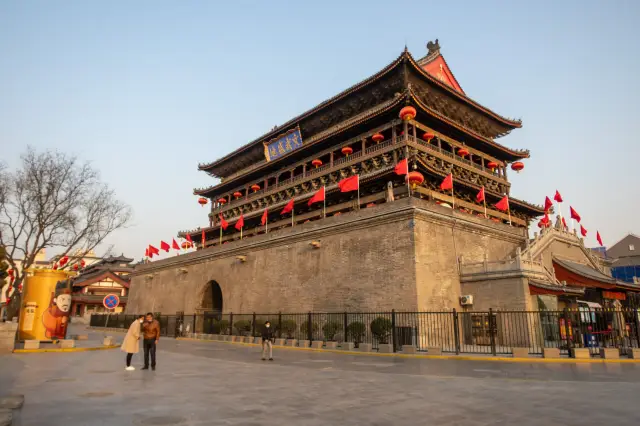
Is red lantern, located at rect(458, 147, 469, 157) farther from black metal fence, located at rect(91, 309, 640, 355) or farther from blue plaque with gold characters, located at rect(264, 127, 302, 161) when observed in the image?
black metal fence, located at rect(91, 309, 640, 355)

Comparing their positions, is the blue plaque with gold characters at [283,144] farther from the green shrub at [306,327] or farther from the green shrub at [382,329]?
the green shrub at [382,329]

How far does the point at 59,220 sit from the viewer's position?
2506 centimetres

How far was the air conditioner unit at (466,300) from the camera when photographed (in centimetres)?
2047

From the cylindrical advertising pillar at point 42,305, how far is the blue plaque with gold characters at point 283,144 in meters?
22.0

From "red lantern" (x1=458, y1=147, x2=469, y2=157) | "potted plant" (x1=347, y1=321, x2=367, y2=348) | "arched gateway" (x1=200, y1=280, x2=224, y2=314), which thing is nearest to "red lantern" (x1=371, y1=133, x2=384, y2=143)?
"red lantern" (x1=458, y1=147, x2=469, y2=157)

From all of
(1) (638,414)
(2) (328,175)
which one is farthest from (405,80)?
(1) (638,414)

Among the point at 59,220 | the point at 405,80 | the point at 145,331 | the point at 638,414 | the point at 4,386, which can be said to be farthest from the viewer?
the point at 405,80

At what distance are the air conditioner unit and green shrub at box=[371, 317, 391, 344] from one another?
4.97 metres

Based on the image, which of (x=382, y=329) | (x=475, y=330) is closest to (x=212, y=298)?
(x=382, y=329)

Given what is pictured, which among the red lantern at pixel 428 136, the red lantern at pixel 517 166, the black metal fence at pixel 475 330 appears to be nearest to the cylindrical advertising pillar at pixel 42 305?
the black metal fence at pixel 475 330

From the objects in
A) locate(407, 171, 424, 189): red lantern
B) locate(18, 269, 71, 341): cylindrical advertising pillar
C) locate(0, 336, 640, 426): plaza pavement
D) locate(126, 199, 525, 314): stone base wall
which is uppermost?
locate(407, 171, 424, 189): red lantern

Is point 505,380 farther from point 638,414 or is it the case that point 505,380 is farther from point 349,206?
point 349,206

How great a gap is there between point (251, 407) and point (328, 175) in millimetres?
27049

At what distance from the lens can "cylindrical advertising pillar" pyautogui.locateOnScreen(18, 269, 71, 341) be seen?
50.8 ft
